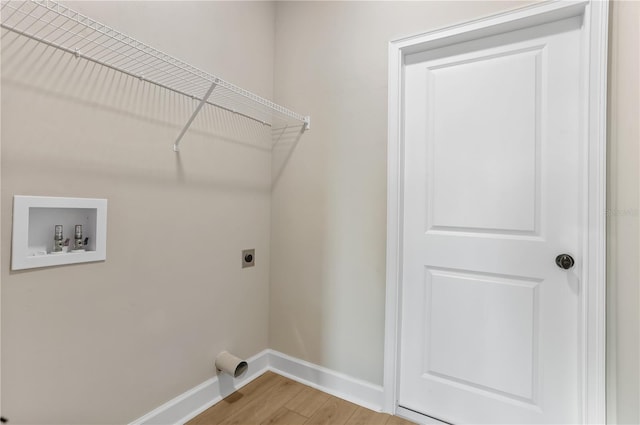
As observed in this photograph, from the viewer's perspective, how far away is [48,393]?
3.63 ft

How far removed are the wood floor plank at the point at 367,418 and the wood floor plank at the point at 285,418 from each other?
0.24m

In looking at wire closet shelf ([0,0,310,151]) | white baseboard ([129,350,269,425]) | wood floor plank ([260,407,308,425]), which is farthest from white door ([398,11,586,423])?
wire closet shelf ([0,0,310,151])

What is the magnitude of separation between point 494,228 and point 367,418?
1137mm

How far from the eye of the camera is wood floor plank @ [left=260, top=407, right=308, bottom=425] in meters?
1.54

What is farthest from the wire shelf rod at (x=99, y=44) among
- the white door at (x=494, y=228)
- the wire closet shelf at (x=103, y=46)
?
the white door at (x=494, y=228)

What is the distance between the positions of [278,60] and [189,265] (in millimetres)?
1397

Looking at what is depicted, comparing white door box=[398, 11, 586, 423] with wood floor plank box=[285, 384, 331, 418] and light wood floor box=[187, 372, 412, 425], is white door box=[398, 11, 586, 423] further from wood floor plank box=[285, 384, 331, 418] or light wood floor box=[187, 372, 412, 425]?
wood floor plank box=[285, 384, 331, 418]

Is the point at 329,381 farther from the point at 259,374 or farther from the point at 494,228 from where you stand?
the point at 494,228

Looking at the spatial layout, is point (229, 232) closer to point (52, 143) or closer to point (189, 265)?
point (189, 265)

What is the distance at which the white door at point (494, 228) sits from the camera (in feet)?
4.31

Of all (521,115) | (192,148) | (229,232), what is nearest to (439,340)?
(521,115)

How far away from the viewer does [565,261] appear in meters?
1.30

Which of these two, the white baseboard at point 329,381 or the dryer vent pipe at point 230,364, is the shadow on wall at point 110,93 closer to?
the dryer vent pipe at point 230,364

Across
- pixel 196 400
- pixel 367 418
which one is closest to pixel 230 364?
pixel 196 400
